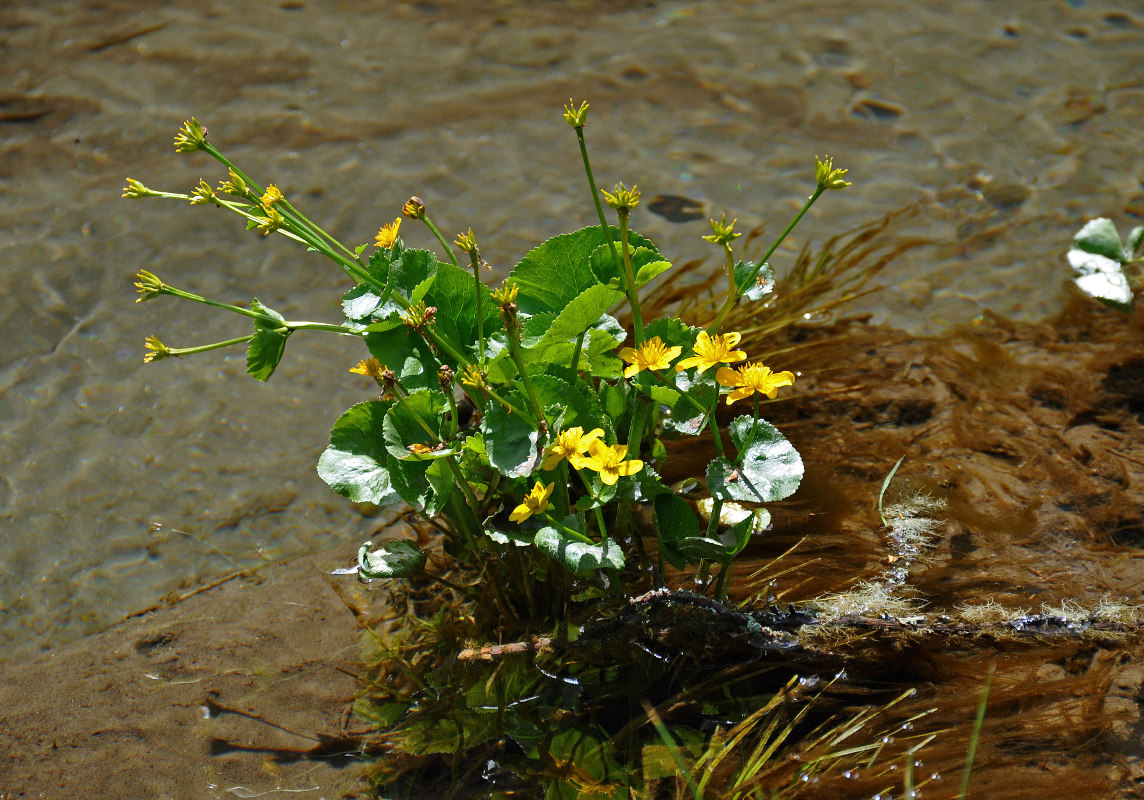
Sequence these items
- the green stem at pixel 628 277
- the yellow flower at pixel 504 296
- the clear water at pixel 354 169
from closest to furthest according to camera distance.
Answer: the yellow flower at pixel 504 296, the green stem at pixel 628 277, the clear water at pixel 354 169

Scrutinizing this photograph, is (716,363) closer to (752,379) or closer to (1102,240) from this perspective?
(752,379)

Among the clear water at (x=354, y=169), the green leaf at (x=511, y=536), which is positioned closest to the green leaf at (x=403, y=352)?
the green leaf at (x=511, y=536)

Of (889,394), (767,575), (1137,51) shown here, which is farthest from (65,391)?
(1137,51)

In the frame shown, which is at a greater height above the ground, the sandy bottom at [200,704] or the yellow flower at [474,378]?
the yellow flower at [474,378]

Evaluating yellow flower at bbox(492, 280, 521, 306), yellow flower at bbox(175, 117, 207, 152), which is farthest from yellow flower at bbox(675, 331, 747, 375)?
yellow flower at bbox(175, 117, 207, 152)

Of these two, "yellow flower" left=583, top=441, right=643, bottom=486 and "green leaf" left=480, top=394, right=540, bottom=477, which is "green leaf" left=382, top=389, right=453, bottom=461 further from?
"yellow flower" left=583, top=441, right=643, bottom=486

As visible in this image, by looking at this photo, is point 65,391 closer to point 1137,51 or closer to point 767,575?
point 767,575

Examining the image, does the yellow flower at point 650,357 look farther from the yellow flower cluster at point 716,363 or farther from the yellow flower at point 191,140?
the yellow flower at point 191,140
